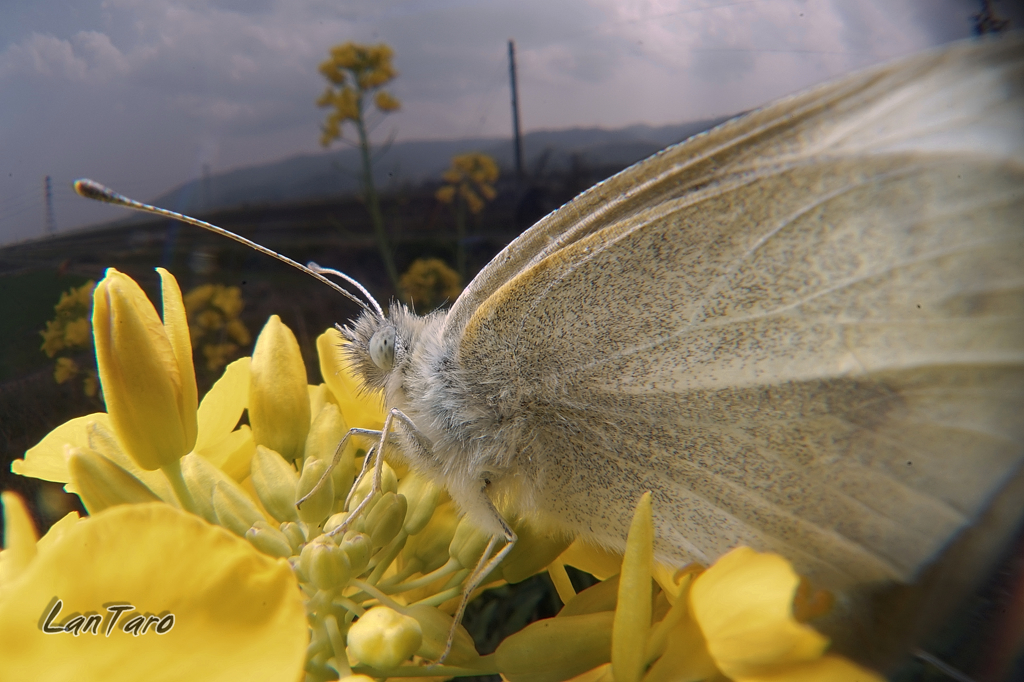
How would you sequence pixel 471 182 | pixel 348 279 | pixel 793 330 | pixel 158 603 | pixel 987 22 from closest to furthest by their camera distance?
pixel 158 603 → pixel 987 22 → pixel 793 330 → pixel 348 279 → pixel 471 182

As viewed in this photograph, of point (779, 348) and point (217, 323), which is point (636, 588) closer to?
point (779, 348)

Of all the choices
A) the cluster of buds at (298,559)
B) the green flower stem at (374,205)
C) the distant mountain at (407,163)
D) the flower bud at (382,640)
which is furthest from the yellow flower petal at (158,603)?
the green flower stem at (374,205)

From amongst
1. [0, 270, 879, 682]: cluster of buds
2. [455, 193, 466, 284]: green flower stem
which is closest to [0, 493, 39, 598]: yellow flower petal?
[0, 270, 879, 682]: cluster of buds

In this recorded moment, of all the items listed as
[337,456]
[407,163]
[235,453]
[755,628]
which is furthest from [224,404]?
[755,628]

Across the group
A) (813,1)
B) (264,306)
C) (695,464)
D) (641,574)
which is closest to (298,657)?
(641,574)

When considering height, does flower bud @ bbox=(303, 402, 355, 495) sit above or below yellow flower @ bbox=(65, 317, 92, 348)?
below

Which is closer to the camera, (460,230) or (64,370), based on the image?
(64,370)

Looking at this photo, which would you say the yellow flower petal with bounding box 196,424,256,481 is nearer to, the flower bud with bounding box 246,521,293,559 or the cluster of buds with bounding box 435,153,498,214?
the flower bud with bounding box 246,521,293,559
